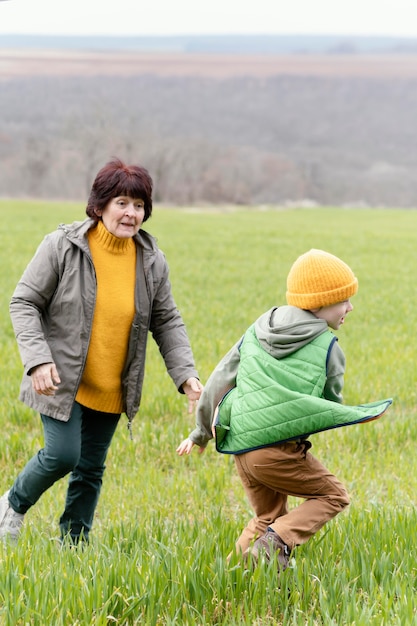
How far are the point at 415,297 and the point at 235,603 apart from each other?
13.4 meters

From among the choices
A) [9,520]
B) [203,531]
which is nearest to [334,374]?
[203,531]

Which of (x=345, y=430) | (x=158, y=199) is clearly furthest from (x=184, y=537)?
(x=158, y=199)

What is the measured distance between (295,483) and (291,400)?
404 mm

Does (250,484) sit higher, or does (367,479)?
(250,484)

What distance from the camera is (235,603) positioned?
335 centimetres

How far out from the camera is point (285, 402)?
342 cm

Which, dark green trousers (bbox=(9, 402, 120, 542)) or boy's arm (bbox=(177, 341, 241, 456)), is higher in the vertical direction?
boy's arm (bbox=(177, 341, 241, 456))

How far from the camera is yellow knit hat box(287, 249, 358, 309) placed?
3527mm

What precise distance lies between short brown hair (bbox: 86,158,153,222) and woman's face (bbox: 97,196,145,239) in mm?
24

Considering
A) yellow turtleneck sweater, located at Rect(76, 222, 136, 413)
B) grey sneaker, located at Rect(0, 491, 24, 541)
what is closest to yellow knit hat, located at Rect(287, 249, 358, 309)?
yellow turtleneck sweater, located at Rect(76, 222, 136, 413)

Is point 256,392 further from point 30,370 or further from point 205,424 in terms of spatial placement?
point 30,370

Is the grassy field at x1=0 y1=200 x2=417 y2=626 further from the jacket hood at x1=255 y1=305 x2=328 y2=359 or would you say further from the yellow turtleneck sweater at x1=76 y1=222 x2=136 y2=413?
the jacket hood at x1=255 y1=305 x2=328 y2=359

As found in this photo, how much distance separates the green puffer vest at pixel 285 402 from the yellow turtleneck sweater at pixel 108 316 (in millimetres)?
961

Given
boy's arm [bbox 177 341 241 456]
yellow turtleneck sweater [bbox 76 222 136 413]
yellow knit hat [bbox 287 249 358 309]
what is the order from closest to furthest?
1. yellow knit hat [bbox 287 249 358 309]
2. boy's arm [bbox 177 341 241 456]
3. yellow turtleneck sweater [bbox 76 222 136 413]
